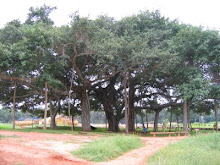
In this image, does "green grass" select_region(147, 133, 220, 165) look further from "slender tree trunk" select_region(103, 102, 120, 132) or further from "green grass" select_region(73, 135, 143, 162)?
"slender tree trunk" select_region(103, 102, 120, 132)

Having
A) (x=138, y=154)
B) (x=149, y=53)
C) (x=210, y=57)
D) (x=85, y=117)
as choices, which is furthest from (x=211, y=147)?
(x=85, y=117)

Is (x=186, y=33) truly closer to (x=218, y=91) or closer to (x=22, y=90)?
(x=218, y=91)

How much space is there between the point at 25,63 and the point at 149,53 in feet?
31.0

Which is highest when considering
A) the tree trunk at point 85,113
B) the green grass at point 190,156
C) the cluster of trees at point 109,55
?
the cluster of trees at point 109,55

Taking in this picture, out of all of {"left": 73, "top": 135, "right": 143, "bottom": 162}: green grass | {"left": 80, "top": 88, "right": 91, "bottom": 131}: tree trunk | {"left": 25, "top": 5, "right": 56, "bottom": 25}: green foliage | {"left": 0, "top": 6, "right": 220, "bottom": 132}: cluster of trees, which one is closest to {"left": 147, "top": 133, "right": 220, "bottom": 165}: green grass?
{"left": 73, "top": 135, "right": 143, "bottom": 162}: green grass

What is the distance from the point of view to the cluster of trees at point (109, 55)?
1878 cm

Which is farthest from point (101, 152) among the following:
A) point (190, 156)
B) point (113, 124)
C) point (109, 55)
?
point (113, 124)

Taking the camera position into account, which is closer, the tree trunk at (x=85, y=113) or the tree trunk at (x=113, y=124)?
the tree trunk at (x=85, y=113)

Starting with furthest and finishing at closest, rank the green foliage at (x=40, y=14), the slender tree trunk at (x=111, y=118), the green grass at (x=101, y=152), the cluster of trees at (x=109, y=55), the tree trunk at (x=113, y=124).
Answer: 1. the tree trunk at (x=113, y=124)
2. the slender tree trunk at (x=111, y=118)
3. the green foliage at (x=40, y=14)
4. the cluster of trees at (x=109, y=55)
5. the green grass at (x=101, y=152)

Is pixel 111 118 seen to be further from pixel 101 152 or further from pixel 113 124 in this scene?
pixel 101 152

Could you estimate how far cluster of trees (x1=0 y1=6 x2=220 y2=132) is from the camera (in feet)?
61.6

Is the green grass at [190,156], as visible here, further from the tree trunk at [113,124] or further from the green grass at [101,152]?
the tree trunk at [113,124]

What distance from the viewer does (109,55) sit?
18312mm

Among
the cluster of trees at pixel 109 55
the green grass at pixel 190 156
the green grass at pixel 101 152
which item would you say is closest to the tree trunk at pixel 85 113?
the cluster of trees at pixel 109 55
